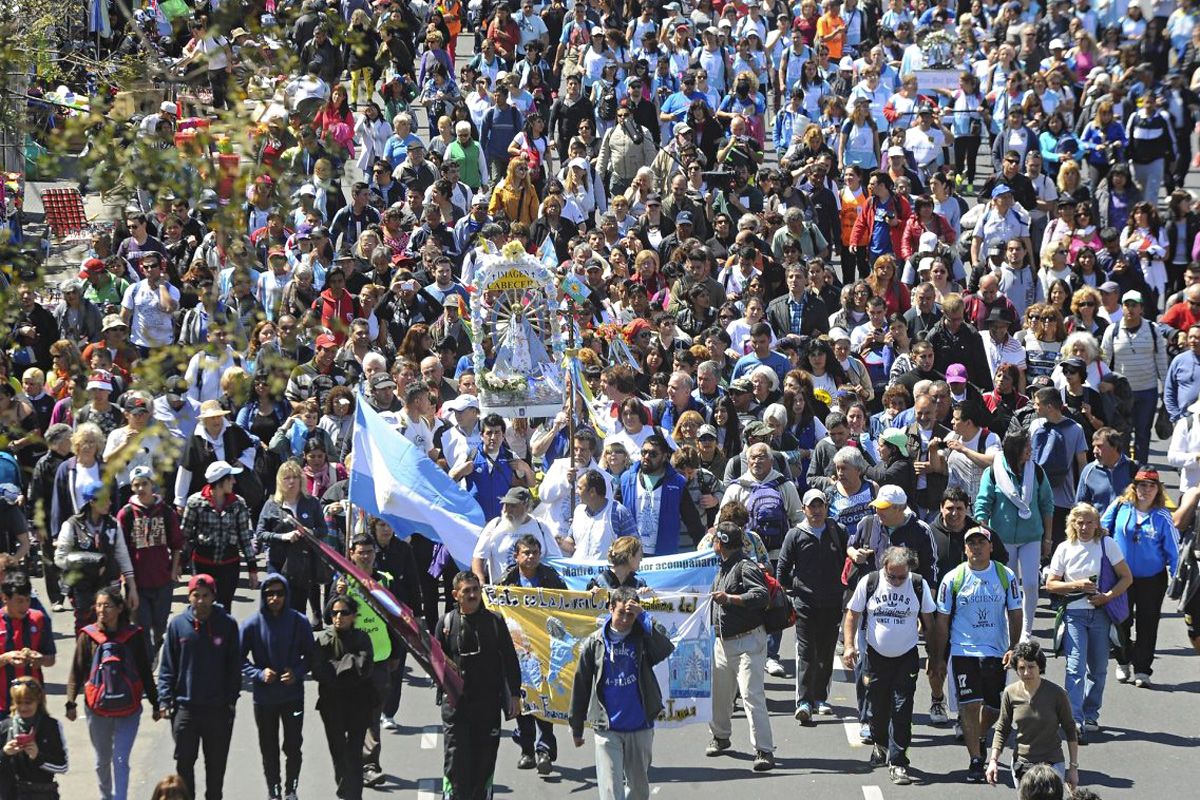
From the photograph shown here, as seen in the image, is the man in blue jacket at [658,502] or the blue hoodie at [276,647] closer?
the blue hoodie at [276,647]

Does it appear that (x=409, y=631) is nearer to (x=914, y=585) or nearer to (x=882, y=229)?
Answer: (x=914, y=585)

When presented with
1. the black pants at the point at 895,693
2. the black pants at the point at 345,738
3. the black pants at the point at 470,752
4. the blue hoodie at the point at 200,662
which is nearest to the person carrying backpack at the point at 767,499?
the black pants at the point at 895,693

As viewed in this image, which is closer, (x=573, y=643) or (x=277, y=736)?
(x=277, y=736)

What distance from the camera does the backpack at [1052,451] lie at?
52.6 ft

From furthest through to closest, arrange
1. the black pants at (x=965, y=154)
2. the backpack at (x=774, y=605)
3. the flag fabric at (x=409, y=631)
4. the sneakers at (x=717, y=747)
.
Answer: the black pants at (x=965, y=154), the sneakers at (x=717, y=747), the backpack at (x=774, y=605), the flag fabric at (x=409, y=631)

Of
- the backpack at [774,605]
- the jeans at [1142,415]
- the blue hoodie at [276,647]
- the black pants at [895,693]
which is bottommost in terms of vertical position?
the black pants at [895,693]

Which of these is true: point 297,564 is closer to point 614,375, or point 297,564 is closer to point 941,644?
point 614,375

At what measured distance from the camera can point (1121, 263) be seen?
19891 mm

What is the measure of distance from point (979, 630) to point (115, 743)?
227 inches

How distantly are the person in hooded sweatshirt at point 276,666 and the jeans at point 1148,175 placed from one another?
1417 cm

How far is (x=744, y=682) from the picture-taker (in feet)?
44.4

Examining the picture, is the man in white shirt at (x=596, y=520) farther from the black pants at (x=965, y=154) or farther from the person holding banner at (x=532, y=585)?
the black pants at (x=965, y=154)

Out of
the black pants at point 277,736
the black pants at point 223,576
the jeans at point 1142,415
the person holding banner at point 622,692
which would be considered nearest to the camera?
the person holding banner at point 622,692

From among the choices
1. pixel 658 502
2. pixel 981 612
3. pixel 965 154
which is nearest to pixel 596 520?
pixel 658 502
